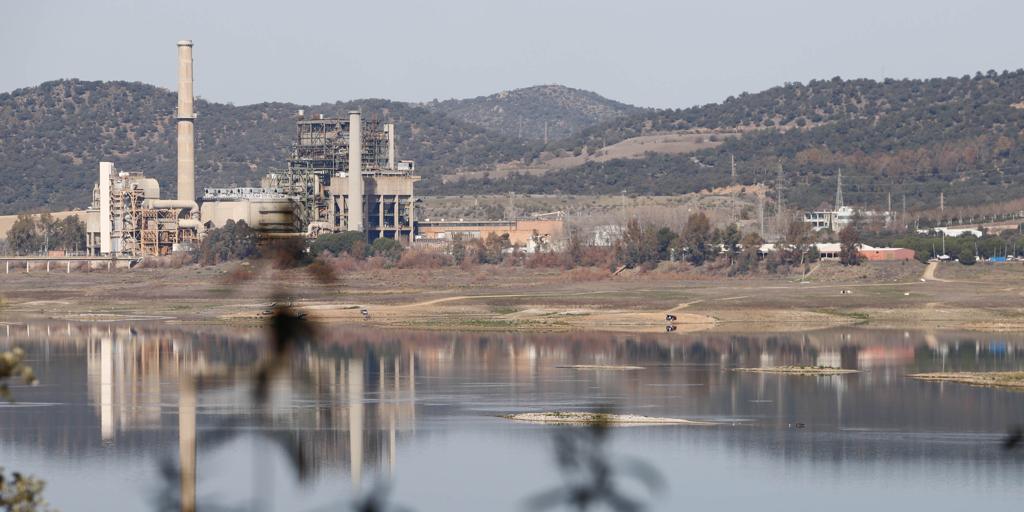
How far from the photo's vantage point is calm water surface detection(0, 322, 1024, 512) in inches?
1786

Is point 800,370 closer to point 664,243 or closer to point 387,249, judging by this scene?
point 664,243

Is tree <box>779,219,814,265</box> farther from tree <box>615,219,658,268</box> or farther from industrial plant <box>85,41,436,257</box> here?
industrial plant <box>85,41,436,257</box>

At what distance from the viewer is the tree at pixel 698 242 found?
142 meters

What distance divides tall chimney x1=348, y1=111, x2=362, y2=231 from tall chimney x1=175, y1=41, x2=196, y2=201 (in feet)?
51.1

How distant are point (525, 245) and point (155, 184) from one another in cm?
3881

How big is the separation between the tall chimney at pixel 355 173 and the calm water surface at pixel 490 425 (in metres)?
64.2

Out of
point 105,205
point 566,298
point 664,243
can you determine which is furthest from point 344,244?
point 566,298

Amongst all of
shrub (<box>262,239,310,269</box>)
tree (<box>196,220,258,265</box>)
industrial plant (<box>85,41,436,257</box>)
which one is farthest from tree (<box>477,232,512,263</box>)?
shrub (<box>262,239,310,269</box>)

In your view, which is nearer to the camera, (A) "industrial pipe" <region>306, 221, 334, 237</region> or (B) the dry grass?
(B) the dry grass

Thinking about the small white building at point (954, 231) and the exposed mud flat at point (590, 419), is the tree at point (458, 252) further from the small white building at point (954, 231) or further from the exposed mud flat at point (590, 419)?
the exposed mud flat at point (590, 419)

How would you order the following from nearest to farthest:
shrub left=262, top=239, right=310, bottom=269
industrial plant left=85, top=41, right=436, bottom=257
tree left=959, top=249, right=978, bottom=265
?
shrub left=262, top=239, right=310, bottom=269 < tree left=959, top=249, right=978, bottom=265 < industrial plant left=85, top=41, right=436, bottom=257

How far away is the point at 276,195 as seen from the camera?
148m

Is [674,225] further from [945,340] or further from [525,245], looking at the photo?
[945,340]

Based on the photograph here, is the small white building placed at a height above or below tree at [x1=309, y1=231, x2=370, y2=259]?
above
